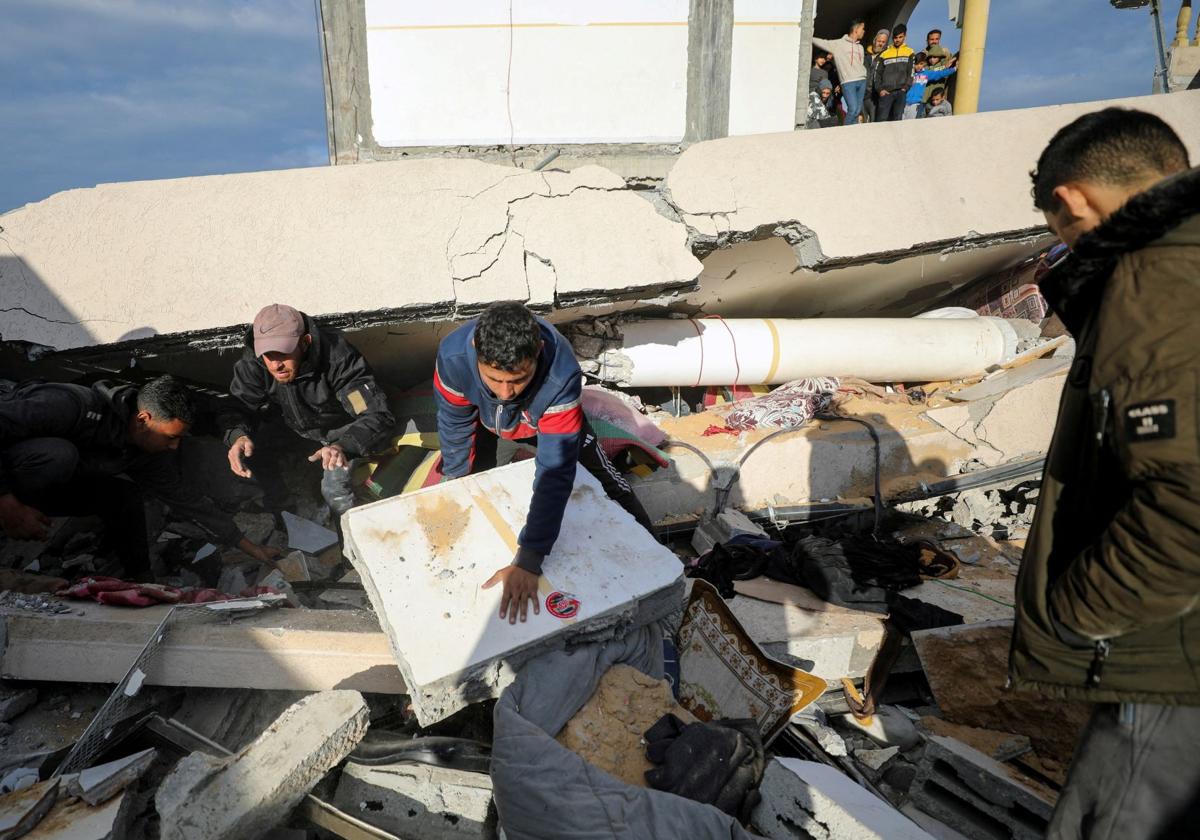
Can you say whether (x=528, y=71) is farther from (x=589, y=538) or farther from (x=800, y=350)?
(x=589, y=538)

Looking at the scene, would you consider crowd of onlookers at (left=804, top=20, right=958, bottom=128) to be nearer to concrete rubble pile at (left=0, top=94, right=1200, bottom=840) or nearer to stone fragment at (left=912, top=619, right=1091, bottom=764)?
concrete rubble pile at (left=0, top=94, right=1200, bottom=840)

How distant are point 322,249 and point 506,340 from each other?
1.96m

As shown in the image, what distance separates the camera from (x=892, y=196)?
4.33 m

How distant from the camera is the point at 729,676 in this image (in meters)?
2.21

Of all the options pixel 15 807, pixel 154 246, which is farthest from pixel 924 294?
pixel 15 807

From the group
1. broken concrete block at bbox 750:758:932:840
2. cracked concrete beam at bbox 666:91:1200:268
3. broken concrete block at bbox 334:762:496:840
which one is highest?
cracked concrete beam at bbox 666:91:1200:268

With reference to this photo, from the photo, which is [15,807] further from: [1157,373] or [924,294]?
[924,294]

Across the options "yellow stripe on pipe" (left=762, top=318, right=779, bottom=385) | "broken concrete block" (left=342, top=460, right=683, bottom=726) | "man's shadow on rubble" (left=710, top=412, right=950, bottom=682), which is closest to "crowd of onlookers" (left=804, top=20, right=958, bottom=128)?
"yellow stripe on pipe" (left=762, top=318, right=779, bottom=385)

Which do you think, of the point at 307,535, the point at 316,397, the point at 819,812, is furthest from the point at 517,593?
the point at 307,535

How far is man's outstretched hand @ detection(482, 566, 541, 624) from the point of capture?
2016 mm

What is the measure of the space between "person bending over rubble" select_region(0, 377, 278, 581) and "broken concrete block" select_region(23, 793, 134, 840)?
1.69 metres

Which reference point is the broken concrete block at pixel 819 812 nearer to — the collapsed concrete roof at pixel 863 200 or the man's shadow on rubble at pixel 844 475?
the man's shadow on rubble at pixel 844 475

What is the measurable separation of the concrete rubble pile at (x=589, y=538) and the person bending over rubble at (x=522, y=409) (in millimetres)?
115

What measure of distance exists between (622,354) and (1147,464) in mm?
3375
